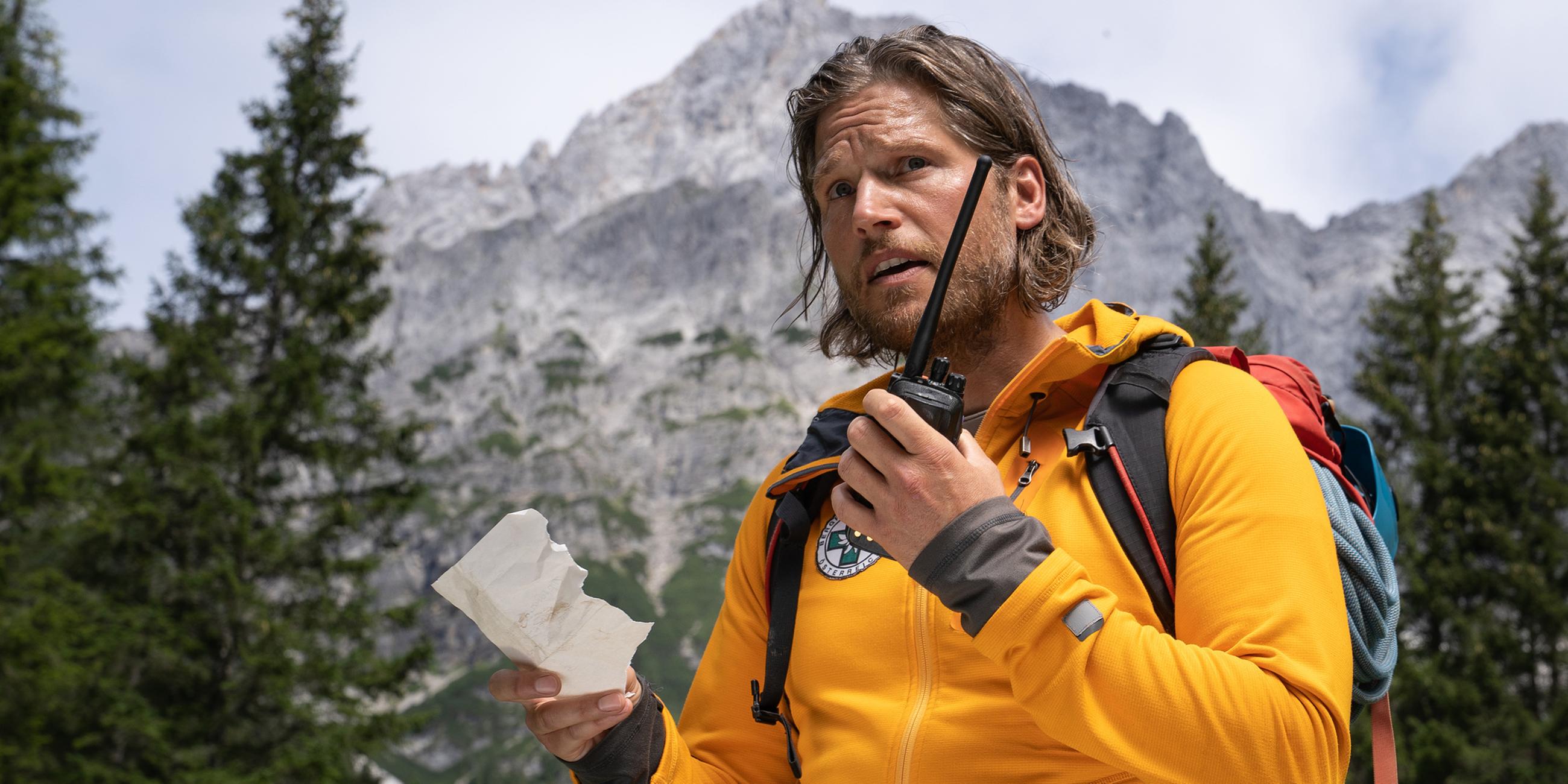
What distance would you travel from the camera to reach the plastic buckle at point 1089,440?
6.70 ft

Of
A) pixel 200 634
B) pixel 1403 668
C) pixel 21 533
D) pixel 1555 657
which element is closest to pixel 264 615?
pixel 200 634

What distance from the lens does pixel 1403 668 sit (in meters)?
21.9

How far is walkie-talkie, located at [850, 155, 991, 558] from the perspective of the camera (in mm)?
1759

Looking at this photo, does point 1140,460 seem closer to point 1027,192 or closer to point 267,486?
point 1027,192

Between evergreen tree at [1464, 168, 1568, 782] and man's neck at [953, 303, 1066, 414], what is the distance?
22554 millimetres

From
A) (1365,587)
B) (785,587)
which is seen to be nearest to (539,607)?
(785,587)

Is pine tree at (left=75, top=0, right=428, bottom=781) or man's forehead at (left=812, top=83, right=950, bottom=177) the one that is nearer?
man's forehead at (left=812, top=83, right=950, bottom=177)

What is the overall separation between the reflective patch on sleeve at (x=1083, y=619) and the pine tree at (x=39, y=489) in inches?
666

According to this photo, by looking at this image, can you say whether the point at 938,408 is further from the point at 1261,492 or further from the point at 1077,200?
the point at 1077,200

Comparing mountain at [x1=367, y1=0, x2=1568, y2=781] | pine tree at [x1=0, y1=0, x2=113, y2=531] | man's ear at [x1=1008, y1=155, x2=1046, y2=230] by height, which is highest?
mountain at [x1=367, y1=0, x2=1568, y2=781]

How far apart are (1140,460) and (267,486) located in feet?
63.1

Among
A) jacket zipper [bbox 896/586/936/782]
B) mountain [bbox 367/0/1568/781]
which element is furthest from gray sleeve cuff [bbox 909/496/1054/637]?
mountain [bbox 367/0/1568/781]

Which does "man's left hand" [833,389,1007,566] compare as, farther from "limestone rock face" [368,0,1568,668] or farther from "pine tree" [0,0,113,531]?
"limestone rock face" [368,0,1568,668]

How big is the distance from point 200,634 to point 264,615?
3.83 feet
